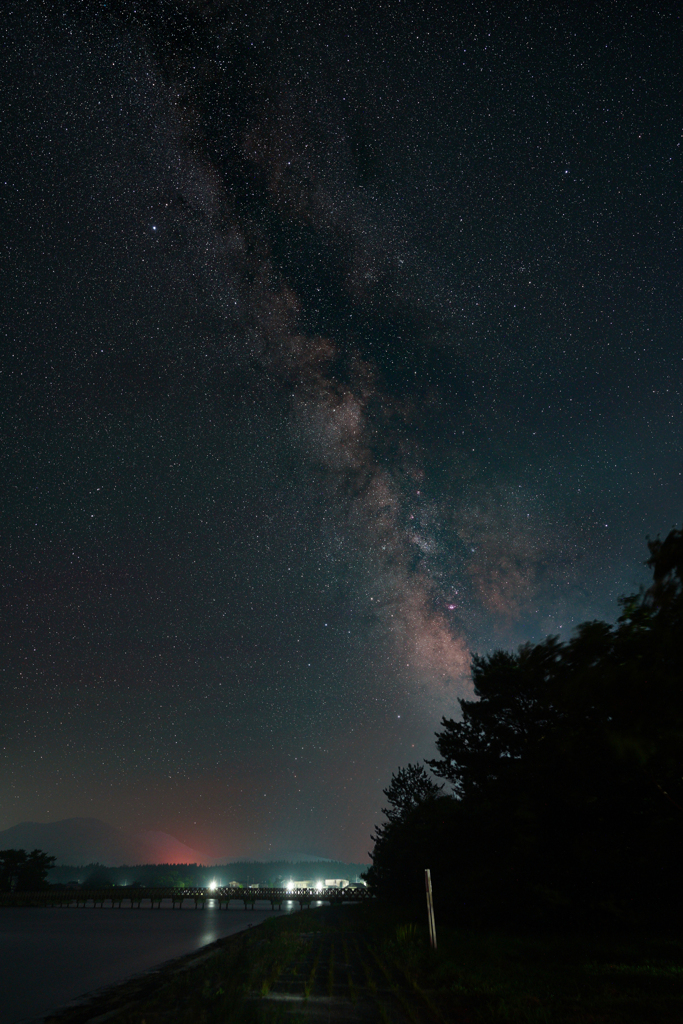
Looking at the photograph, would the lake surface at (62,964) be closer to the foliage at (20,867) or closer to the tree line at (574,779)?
the tree line at (574,779)

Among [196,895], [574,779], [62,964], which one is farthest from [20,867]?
[574,779]

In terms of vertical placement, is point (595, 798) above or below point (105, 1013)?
above

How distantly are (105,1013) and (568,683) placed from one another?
12.1 metres

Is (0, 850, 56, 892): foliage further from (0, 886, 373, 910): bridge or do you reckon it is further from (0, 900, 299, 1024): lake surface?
(0, 900, 299, 1024): lake surface

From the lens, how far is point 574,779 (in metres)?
22.3

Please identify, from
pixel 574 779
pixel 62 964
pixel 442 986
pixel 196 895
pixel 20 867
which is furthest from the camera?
pixel 196 895

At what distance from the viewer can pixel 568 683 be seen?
1355 centimetres

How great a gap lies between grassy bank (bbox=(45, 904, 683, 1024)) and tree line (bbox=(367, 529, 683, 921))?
1992mm

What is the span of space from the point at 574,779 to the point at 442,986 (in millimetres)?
11091

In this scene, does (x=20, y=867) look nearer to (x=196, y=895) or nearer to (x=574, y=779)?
(x=196, y=895)

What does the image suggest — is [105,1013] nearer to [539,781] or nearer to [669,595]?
[669,595]

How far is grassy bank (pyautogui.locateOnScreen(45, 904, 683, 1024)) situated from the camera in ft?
34.1

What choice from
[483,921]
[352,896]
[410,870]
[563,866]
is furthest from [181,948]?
[352,896]

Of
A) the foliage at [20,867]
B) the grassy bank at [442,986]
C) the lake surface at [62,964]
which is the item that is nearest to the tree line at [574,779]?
the grassy bank at [442,986]
